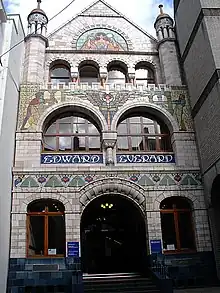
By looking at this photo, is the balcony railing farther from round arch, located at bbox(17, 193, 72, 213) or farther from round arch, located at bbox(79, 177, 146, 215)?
round arch, located at bbox(17, 193, 72, 213)

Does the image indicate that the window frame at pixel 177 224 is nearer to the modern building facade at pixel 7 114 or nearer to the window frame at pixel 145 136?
the window frame at pixel 145 136

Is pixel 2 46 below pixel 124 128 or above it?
above

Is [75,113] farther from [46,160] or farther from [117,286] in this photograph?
[117,286]

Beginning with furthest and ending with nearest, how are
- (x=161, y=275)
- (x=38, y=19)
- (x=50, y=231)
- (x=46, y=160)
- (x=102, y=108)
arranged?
(x=38, y=19) → (x=102, y=108) → (x=46, y=160) → (x=50, y=231) → (x=161, y=275)

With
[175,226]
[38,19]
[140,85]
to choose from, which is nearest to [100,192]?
[175,226]

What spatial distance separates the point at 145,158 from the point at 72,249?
3.86 meters

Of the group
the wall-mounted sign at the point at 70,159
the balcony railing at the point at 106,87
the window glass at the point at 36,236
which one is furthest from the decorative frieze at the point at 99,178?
the balcony railing at the point at 106,87

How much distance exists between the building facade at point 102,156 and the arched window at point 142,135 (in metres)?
0.04

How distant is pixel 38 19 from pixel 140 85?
17.5 ft

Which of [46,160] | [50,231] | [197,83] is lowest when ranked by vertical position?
[50,231]

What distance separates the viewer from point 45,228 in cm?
1051

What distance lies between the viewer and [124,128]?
488 inches

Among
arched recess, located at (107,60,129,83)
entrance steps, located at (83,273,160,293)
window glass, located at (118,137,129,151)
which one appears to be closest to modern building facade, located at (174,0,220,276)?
entrance steps, located at (83,273,160,293)

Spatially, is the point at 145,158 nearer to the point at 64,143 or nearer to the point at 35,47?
the point at 64,143
